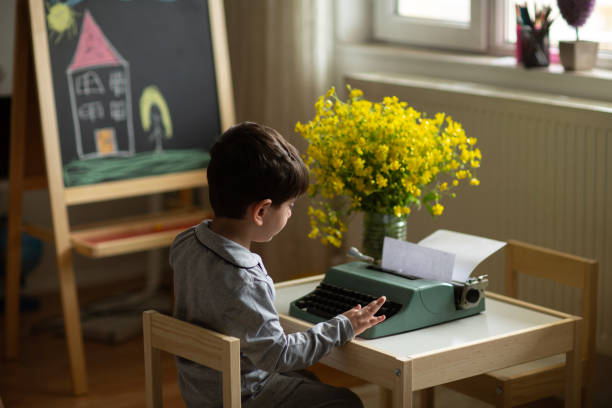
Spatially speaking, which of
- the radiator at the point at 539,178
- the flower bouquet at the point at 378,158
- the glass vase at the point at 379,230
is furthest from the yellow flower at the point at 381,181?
the radiator at the point at 539,178

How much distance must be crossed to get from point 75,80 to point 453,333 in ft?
5.70

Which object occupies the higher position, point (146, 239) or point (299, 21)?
point (299, 21)

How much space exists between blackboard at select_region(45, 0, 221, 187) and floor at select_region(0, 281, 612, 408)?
0.74 meters

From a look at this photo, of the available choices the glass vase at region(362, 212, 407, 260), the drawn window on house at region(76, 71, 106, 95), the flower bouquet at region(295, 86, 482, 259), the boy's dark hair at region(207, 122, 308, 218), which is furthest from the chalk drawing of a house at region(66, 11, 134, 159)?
the boy's dark hair at region(207, 122, 308, 218)

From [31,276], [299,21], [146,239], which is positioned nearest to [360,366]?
[146,239]

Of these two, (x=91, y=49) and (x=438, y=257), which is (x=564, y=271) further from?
(x=91, y=49)

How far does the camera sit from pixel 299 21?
11.9 ft

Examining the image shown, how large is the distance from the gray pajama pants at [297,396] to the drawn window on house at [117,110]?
60.2 inches

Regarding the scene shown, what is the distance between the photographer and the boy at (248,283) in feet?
6.15

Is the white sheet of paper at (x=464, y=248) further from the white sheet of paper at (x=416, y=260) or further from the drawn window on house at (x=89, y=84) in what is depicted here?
the drawn window on house at (x=89, y=84)

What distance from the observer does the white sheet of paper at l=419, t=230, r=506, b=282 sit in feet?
6.99

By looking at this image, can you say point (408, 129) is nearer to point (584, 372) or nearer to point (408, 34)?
point (584, 372)

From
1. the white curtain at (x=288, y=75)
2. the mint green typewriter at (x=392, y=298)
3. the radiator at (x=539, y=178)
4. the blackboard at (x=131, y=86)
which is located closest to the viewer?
the mint green typewriter at (x=392, y=298)

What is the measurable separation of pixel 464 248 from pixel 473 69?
47.5 inches
